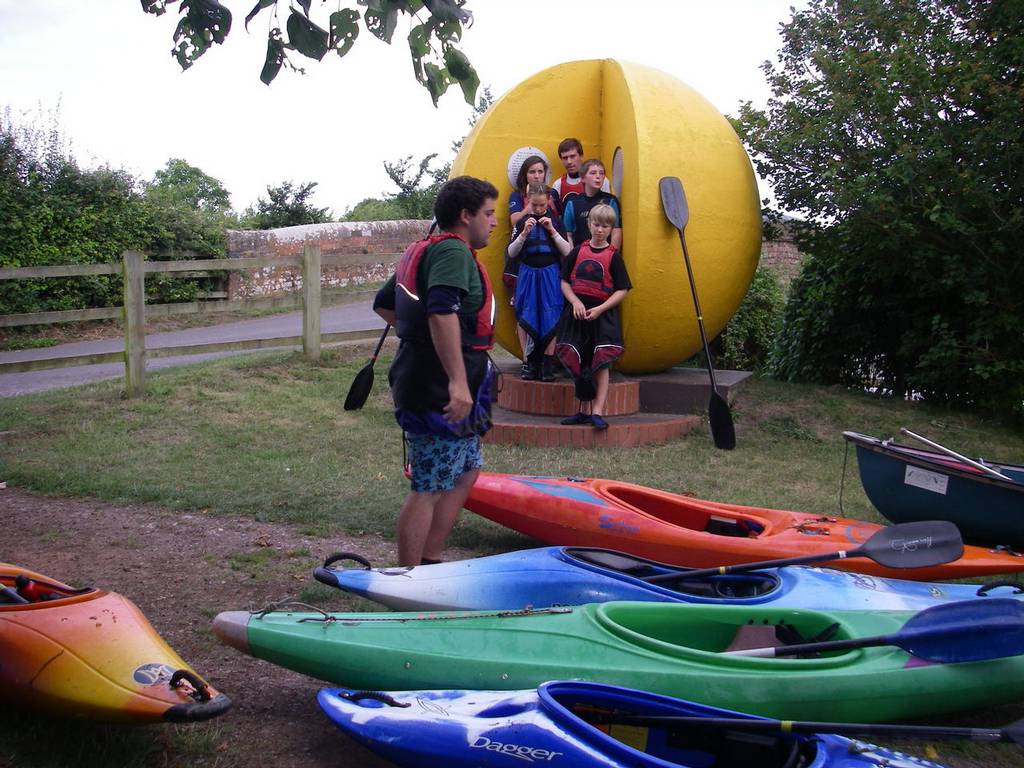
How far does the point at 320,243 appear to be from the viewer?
1814cm

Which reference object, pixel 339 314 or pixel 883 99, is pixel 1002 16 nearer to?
pixel 883 99

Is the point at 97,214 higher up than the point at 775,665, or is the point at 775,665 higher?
the point at 97,214

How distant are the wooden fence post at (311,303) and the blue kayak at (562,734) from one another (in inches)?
283

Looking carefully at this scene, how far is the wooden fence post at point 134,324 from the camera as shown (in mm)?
8102

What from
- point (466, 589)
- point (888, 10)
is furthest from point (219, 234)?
point (466, 589)

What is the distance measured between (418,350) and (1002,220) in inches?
229

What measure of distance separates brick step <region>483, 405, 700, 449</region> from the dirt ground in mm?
2299

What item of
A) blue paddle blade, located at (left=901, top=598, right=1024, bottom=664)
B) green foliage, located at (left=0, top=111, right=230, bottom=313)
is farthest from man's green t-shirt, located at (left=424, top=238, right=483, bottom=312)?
green foliage, located at (left=0, top=111, right=230, bottom=313)

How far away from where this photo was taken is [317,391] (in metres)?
8.76

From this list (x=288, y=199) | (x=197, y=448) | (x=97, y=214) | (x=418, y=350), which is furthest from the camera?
(x=288, y=199)

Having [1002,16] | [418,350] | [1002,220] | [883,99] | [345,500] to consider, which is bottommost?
[345,500]

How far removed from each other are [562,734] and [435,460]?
5.81 feet

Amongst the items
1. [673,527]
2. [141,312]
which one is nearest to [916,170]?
[673,527]

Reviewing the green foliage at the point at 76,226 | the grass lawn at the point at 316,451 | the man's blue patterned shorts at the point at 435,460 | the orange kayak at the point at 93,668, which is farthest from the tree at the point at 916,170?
the green foliage at the point at 76,226
